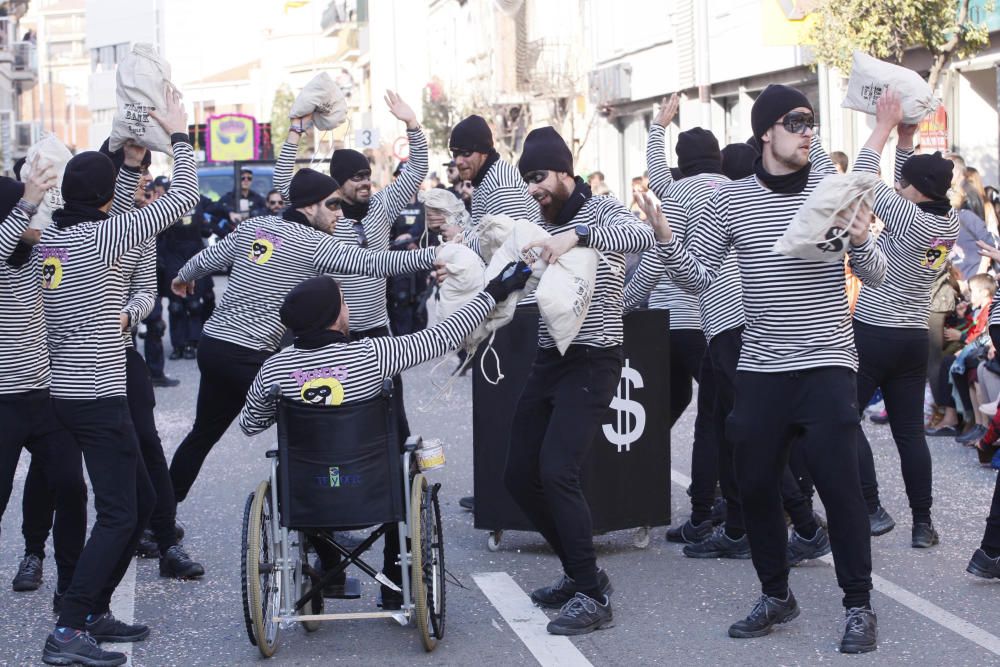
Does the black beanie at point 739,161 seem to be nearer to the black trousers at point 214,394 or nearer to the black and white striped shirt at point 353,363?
the black and white striped shirt at point 353,363

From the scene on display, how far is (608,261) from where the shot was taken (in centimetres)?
643

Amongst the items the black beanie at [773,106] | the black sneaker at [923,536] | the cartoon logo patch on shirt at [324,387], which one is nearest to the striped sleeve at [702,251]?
the black beanie at [773,106]

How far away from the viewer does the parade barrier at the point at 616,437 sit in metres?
7.62

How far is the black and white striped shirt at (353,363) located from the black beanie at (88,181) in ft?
3.19

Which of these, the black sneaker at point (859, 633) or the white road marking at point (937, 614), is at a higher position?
the black sneaker at point (859, 633)

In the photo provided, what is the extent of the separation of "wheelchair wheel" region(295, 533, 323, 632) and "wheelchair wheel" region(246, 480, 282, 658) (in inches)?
4.6

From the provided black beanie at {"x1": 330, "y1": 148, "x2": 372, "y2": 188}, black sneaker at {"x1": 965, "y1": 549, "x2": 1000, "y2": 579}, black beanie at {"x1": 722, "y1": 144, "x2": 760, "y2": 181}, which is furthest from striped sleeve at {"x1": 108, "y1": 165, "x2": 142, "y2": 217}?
black sneaker at {"x1": 965, "y1": 549, "x2": 1000, "y2": 579}

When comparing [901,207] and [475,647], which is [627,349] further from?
[475,647]

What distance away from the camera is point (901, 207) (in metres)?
7.57

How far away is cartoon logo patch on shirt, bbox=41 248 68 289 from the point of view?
6066 mm

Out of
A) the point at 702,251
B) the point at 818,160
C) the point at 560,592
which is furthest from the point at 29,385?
the point at 818,160

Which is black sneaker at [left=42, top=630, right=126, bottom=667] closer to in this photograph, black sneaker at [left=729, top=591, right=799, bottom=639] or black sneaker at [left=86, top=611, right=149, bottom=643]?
black sneaker at [left=86, top=611, right=149, bottom=643]

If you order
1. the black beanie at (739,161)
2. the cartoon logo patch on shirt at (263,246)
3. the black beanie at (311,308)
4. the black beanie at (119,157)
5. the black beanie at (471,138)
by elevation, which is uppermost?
the black beanie at (471,138)

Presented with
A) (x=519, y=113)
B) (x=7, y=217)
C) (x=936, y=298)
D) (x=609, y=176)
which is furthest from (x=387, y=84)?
(x=7, y=217)
